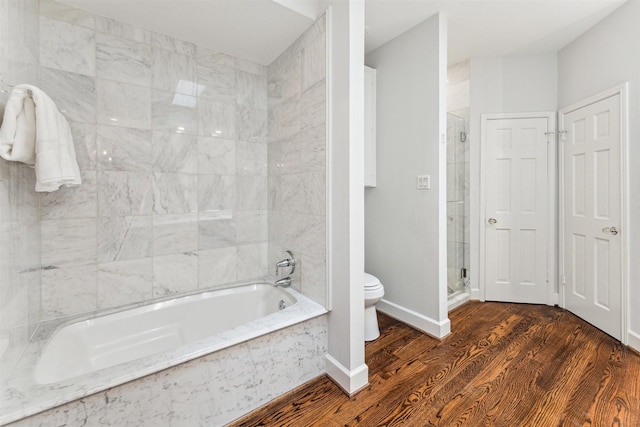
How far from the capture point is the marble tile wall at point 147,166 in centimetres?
170

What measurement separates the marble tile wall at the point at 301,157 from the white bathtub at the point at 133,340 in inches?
11.8

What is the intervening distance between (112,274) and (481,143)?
138 inches

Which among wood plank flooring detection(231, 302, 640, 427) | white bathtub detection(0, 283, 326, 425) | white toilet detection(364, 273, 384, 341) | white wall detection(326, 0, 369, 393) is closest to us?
white bathtub detection(0, 283, 326, 425)

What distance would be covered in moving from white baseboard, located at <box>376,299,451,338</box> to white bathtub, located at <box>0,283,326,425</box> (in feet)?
3.44

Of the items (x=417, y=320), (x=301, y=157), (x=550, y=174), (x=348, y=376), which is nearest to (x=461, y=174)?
(x=550, y=174)

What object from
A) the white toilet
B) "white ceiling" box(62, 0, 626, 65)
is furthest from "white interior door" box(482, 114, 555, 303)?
the white toilet

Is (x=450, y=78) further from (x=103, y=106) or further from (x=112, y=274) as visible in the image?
(x=112, y=274)

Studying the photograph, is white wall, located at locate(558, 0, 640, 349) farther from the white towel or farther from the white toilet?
the white towel

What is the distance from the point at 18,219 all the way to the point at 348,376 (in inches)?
74.8

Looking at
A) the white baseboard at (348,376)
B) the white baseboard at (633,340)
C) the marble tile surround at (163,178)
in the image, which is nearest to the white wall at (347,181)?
the white baseboard at (348,376)

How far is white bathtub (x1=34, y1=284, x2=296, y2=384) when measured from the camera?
150cm

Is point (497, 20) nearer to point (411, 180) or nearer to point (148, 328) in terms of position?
point (411, 180)

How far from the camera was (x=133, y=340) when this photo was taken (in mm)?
1789

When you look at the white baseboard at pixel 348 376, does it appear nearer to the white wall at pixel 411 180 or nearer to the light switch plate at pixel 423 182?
the white wall at pixel 411 180
